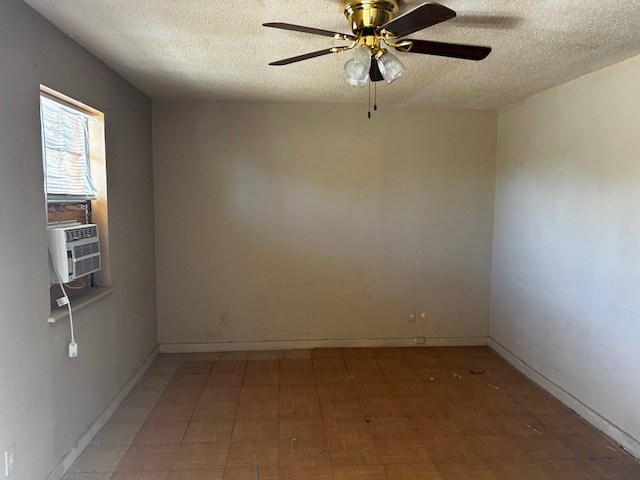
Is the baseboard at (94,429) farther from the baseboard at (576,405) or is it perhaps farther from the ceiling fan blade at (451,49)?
the baseboard at (576,405)

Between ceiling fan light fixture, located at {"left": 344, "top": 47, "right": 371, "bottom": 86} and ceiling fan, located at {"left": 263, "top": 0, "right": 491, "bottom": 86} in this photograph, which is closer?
ceiling fan, located at {"left": 263, "top": 0, "right": 491, "bottom": 86}

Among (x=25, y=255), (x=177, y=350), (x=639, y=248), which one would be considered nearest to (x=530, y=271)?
(x=639, y=248)

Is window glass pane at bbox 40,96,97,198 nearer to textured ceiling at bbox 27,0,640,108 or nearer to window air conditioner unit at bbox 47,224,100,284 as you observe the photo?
window air conditioner unit at bbox 47,224,100,284

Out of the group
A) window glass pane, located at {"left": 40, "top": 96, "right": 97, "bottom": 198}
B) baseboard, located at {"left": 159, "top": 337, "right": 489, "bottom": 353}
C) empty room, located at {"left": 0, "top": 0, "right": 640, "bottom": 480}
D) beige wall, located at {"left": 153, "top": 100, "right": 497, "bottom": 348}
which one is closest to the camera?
empty room, located at {"left": 0, "top": 0, "right": 640, "bottom": 480}

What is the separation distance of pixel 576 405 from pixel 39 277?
133 inches

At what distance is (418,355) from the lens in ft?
12.4

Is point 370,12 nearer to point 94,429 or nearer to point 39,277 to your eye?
point 39,277

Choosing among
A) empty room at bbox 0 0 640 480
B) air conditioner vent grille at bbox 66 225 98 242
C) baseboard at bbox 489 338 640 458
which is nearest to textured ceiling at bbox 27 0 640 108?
empty room at bbox 0 0 640 480

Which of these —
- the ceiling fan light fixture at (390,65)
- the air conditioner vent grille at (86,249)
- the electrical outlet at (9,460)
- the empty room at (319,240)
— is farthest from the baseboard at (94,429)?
the ceiling fan light fixture at (390,65)

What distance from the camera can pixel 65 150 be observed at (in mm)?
2334

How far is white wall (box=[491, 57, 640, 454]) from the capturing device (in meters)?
2.40

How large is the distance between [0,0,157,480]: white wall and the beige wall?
804 millimetres

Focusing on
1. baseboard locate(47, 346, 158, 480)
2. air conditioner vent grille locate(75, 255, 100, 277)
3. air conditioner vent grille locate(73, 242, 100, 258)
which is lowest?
baseboard locate(47, 346, 158, 480)

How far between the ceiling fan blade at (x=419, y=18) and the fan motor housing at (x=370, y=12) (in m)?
0.07
